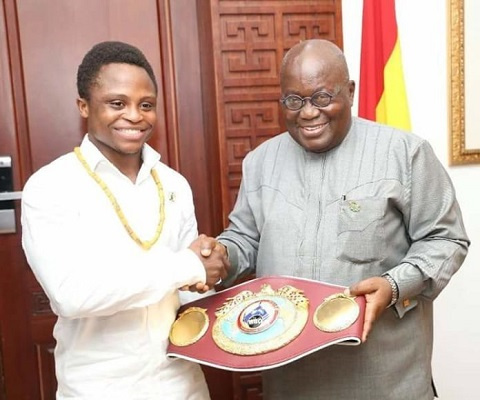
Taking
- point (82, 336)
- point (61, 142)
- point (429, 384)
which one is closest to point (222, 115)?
point (61, 142)

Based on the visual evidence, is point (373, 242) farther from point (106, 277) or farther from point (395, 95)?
point (395, 95)

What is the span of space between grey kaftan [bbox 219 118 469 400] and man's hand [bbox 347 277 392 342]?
0.05m

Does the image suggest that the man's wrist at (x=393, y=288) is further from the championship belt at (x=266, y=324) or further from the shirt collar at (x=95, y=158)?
the shirt collar at (x=95, y=158)

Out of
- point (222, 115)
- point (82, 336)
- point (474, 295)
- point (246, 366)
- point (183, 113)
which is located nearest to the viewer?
point (246, 366)

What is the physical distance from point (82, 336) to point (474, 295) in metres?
1.69

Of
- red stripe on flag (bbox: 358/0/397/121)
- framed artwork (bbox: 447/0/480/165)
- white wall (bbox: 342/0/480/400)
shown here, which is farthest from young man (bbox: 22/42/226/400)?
framed artwork (bbox: 447/0/480/165)

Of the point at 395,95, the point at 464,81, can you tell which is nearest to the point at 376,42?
the point at 395,95

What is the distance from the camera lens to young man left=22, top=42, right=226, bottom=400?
112 centimetres

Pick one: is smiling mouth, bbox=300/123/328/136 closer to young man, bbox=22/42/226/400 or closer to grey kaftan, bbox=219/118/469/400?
grey kaftan, bbox=219/118/469/400

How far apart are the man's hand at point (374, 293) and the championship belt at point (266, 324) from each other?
0.05 ft

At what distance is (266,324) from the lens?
3.90ft

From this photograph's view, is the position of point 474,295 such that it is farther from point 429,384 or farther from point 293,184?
point 293,184

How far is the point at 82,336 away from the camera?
1.22 metres

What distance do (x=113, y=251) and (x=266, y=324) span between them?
379 mm
